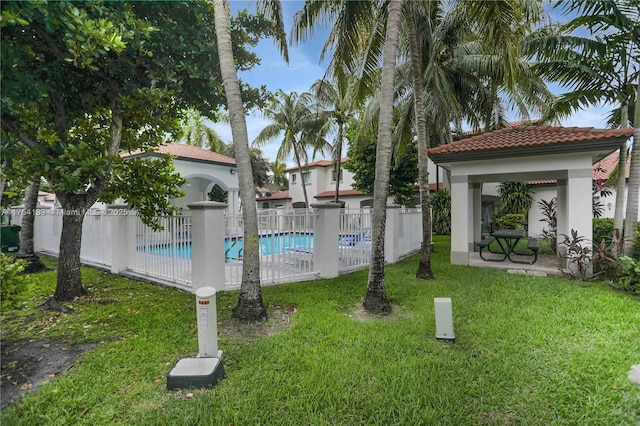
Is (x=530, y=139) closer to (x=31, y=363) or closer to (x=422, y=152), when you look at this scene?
(x=422, y=152)

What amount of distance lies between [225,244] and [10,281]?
3996mm

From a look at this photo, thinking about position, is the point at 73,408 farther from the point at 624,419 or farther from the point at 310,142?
the point at 310,142

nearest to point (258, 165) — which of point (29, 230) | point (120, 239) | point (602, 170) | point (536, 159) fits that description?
point (29, 230)

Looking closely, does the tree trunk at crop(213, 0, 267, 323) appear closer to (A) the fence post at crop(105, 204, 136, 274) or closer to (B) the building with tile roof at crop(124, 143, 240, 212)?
(A) the fence post at crop(105, 204, 136, 274)

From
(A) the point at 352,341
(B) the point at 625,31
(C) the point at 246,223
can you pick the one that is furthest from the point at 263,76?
(B) the point at 625,31

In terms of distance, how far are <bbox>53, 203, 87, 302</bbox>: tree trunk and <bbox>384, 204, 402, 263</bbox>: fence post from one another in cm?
850

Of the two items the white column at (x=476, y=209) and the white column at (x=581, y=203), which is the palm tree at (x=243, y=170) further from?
the white column at (x=476, y=209)

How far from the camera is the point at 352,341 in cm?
445

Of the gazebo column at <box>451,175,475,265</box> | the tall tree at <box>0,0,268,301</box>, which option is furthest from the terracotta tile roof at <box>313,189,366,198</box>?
the tall tree at <box>0,0,268,301</box>

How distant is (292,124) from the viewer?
845 inches

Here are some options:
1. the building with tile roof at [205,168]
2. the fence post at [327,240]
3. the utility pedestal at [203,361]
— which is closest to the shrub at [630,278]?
the fence post at [327,240]

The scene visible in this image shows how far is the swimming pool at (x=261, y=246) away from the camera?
7.37m

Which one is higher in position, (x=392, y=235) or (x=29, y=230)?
(x=29, y=230)

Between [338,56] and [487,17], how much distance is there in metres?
3.79
